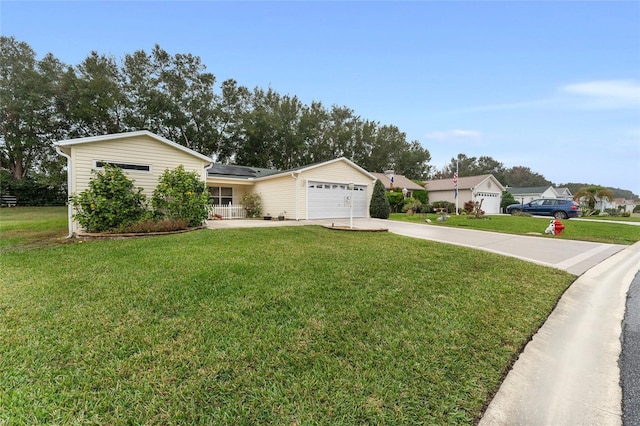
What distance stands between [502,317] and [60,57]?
36.4 metres

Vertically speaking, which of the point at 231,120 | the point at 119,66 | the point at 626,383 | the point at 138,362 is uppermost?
the point at 119,66

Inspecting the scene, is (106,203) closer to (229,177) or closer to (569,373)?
(229,177)

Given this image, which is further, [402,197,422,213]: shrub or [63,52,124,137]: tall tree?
[63,52,124,137]: tall tree

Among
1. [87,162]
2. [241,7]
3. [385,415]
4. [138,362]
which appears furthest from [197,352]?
[241,7]

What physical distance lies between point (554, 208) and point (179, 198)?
73.8 ft

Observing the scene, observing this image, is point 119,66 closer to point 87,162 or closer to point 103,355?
point 87,162

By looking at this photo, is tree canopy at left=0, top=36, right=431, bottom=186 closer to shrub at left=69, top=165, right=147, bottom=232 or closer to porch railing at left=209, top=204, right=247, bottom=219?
porch railing at left=209, top=204, right=247, bottom=219

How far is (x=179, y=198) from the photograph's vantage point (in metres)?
9.09

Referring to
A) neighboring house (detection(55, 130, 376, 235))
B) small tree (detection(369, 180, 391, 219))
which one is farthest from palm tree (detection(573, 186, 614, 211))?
neighboring house (detection(55, 130, 376, 235))

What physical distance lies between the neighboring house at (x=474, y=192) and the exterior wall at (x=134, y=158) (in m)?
23.4

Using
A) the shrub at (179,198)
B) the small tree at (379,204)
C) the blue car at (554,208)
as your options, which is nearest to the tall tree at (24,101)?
the shrub at (179,198)

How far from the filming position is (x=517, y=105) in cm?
1431

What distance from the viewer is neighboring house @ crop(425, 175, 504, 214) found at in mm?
25177

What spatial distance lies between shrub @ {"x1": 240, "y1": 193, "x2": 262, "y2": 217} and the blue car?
19406 millimetres
